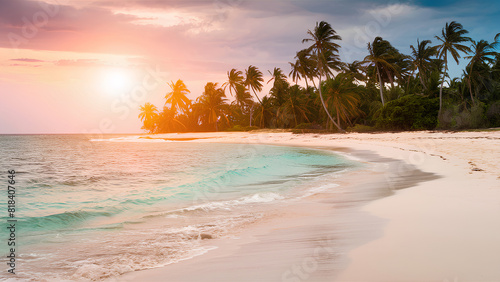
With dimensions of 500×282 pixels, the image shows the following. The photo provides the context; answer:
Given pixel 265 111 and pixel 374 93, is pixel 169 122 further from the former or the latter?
pixel 374 93

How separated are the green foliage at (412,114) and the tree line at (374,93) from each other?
0.09 metres

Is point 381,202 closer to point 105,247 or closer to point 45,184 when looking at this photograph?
point 105,247

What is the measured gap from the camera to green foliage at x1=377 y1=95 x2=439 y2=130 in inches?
1367

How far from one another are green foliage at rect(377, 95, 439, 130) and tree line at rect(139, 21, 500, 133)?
9 cm

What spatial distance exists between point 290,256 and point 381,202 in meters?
2.99

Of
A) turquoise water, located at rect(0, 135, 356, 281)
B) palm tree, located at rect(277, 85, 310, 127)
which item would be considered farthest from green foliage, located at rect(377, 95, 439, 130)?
turquoise water, located at rect(0, 135, 356, 281)

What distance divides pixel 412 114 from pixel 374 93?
12082 mm

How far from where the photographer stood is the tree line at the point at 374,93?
34.9 meters

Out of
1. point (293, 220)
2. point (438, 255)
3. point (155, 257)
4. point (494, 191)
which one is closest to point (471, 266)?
point (438, 255)

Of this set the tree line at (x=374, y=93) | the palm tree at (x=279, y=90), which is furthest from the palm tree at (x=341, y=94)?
the palm tree at (x=279, y=90)

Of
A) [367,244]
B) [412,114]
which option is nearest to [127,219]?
[367,244]

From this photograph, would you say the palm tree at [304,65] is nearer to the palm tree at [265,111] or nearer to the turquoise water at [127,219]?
the palm tree at [265,111]

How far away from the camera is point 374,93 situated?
46.5 metres

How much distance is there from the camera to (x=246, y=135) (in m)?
46.0
